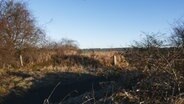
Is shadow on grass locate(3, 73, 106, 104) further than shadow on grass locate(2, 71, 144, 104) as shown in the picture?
Yes

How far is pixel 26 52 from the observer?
44.7 meters

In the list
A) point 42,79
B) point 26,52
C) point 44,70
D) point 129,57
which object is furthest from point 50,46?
point 129,57

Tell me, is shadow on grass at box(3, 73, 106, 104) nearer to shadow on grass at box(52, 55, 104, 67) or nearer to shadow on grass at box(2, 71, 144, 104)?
shadow on grass at box(2, 71, 144, 104)

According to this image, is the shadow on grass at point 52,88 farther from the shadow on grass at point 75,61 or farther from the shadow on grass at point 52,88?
the shadow on grass at point 75,61

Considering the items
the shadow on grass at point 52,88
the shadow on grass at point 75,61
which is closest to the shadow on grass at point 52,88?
the shadow on grass at point 52,88

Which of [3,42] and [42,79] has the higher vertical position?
[3,42]

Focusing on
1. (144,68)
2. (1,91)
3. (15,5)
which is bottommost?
(1,91)

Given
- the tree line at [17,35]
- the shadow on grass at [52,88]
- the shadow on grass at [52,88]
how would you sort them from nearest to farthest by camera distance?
the shadow on grass at [52,88] < the shadow on grass at [52,88] < the tree line at [17,35]

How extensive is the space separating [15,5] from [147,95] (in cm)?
3373

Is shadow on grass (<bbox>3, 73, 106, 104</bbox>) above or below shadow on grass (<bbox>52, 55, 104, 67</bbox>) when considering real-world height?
below

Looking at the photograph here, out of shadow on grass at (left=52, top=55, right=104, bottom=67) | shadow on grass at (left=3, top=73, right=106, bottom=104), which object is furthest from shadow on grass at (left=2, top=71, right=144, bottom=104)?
shadow on grass at (left=52, top=55, right=104, bottom=67)

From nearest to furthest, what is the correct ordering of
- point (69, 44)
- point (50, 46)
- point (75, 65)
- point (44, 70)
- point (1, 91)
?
point (1, 91), point (44, 70), point (75, 65), point (50, 46), point (69, 44)

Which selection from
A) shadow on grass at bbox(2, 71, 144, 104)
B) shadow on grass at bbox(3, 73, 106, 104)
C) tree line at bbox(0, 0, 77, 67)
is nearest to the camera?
shadow on grass at bbox(2, 71, 144, 104)

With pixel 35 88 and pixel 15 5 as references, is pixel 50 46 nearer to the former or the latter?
pixel 15 5
